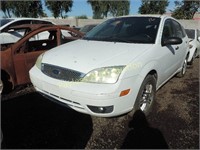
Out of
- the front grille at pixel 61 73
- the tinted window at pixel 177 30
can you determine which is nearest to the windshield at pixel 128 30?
the tinted window at pixel 177 30

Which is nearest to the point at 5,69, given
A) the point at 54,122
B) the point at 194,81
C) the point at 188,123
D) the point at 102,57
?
the point at 54,122

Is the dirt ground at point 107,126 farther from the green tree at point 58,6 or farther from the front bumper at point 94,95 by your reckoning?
the green tree at point 58,6

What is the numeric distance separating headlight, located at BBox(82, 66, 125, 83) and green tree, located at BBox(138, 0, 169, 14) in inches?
1392

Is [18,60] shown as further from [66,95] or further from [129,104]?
[129,104]

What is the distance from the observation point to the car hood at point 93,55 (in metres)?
3.22

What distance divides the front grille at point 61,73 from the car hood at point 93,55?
53 mm

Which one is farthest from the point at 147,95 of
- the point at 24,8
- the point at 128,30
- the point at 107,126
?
the point at 24,8

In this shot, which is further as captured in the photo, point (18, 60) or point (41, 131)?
point (18, 60)

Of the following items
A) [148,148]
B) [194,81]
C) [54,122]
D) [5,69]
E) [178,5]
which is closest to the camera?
[148,148]

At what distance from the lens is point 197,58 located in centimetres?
954

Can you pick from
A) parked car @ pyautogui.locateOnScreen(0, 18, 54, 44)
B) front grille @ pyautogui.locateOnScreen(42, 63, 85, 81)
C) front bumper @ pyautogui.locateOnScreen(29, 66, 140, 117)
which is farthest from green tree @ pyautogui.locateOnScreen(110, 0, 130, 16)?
Answer: front bumper @ pyautogui.locateOnScreen(29, 66, 140, 117)

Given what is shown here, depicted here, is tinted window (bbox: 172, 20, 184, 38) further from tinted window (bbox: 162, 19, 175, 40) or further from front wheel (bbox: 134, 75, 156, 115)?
front wheel (bbox: 134, 75, 156, 115)

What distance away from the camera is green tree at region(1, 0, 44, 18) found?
30.0m

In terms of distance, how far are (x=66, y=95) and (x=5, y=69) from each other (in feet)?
5.85
